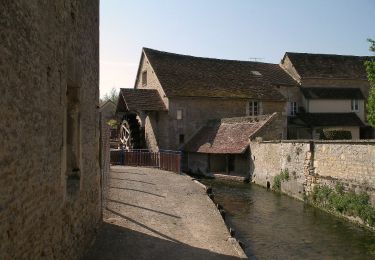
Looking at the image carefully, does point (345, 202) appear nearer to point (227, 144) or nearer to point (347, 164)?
point (347, 164)

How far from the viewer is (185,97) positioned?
3023 cm

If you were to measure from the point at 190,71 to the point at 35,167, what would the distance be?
28370mm

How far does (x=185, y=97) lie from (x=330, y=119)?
11.7m

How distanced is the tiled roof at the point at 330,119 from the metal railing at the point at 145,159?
13089 millimetres

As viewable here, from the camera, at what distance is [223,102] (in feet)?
103

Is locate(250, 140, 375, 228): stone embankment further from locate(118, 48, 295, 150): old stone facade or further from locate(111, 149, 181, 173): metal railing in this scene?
locate(118, 48, 295, 150): old stone facade

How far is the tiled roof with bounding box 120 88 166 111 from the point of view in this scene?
2962cm

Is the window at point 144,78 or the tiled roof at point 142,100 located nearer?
the tiled roof at point 142,100

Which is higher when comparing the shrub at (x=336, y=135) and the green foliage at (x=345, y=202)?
the shrub at (x=336, y=135)

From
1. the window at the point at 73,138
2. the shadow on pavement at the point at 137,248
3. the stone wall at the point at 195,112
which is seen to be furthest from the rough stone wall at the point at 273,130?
the window at the point at 73,138

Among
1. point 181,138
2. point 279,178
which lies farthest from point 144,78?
point 279,178

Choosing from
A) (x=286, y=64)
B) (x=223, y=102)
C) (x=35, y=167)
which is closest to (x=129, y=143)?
(x=223, y=102)

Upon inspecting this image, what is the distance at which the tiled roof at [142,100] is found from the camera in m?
29.6

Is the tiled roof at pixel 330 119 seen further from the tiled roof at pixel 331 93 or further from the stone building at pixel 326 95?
the tiled roof at pixel 331 93
